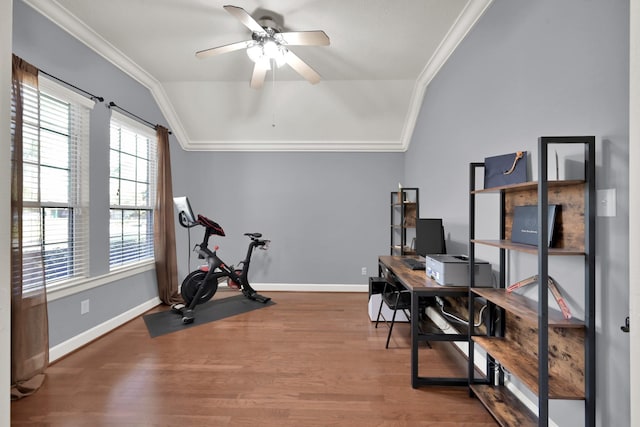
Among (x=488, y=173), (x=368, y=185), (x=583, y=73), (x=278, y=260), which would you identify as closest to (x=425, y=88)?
(x=368, y=185)

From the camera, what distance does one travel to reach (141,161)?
350 cm

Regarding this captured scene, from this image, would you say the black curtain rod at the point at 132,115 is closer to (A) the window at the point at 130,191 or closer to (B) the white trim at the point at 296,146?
(A) the window at the point at 130,191

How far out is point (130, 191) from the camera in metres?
3.31

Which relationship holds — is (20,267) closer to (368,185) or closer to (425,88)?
(368,185)

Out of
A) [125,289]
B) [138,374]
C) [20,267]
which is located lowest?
[138,374]

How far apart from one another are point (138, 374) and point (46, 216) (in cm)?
152

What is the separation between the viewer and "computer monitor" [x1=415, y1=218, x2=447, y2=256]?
2.80m

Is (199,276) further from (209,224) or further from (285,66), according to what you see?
(285,66)

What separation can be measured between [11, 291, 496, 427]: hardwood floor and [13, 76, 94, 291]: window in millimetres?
820

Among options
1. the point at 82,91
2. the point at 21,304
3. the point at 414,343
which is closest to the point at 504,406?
the point at 414,343

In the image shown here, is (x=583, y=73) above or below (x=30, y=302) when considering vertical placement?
above

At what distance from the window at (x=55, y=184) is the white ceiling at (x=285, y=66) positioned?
0.70m

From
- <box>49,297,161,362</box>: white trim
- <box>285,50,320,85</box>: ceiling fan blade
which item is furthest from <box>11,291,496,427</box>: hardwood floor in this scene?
<box>285,50,320,85</box>: ceiling fan blade

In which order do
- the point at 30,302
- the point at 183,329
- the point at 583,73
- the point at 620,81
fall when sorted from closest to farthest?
the point at 620,81 < the point at 583,73 < the point at 30,302 < the point at 183,329
